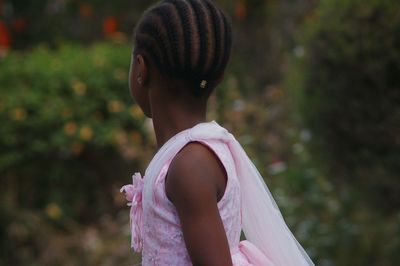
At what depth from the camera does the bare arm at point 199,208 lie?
7.16ft

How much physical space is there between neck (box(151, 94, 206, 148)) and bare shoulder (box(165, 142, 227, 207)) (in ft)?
0.28

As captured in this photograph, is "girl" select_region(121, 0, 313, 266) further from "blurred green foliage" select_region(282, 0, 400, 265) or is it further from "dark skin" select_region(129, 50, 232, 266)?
"blurred green foliage" select_region(282, 0, 400, 265)

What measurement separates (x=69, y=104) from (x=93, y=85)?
26 cm

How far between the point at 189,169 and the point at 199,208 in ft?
0.31

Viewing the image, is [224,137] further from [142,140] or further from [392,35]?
[142,140]

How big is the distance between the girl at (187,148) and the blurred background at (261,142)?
275cm

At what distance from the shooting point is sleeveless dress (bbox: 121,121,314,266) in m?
2.30

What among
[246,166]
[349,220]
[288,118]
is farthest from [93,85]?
[246,166]

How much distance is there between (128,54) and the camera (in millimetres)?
7578

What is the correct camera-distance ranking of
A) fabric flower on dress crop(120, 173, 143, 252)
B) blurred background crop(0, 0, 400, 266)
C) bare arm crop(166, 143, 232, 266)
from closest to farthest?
bare arm crop(166, 143, 232, 266) < fabric flower on dress crop(120, 173, 143, 252) < blurred background crop(0, 0, 400, 266)

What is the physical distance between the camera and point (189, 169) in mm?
2209

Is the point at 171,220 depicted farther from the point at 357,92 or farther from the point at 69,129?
the point at 69,129

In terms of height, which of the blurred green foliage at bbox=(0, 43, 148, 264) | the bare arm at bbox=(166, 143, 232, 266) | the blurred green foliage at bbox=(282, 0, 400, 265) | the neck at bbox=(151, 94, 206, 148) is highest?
the neck at bbox=(151, 94, 206, 148)

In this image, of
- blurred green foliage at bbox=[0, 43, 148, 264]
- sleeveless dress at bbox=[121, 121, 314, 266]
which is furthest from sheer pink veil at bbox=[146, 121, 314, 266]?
blurred green foliage at bbox=[0, 43, 148, 264]
